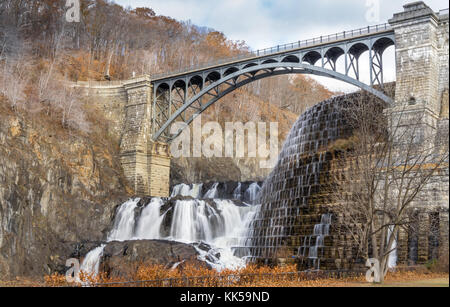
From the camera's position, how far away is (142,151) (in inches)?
1811

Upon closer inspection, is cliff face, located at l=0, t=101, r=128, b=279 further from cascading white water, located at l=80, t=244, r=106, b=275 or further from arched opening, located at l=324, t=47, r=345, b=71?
arched opening, located at l=324, t=47, r=345, b=71

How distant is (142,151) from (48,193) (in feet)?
39.3

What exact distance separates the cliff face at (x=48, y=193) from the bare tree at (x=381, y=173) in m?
19.1

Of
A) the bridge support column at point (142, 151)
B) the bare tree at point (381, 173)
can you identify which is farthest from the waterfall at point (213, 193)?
the bare tree at point (381, 173)

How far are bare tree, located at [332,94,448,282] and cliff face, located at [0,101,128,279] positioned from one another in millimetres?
19106

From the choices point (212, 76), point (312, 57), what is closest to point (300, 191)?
point (312, 57)

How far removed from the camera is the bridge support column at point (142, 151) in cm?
4519

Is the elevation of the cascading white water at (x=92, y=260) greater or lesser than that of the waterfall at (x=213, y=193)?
lesser

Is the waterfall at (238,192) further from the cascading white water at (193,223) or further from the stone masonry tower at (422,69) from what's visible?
the stone masonry tower at (422,69)

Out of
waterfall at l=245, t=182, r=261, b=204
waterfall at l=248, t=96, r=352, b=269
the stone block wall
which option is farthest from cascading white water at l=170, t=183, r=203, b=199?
waterfall at l=248, t=96, r=352, b=269

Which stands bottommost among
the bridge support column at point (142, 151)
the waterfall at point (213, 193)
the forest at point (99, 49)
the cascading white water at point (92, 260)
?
the cascading white water at point (92, 260)
